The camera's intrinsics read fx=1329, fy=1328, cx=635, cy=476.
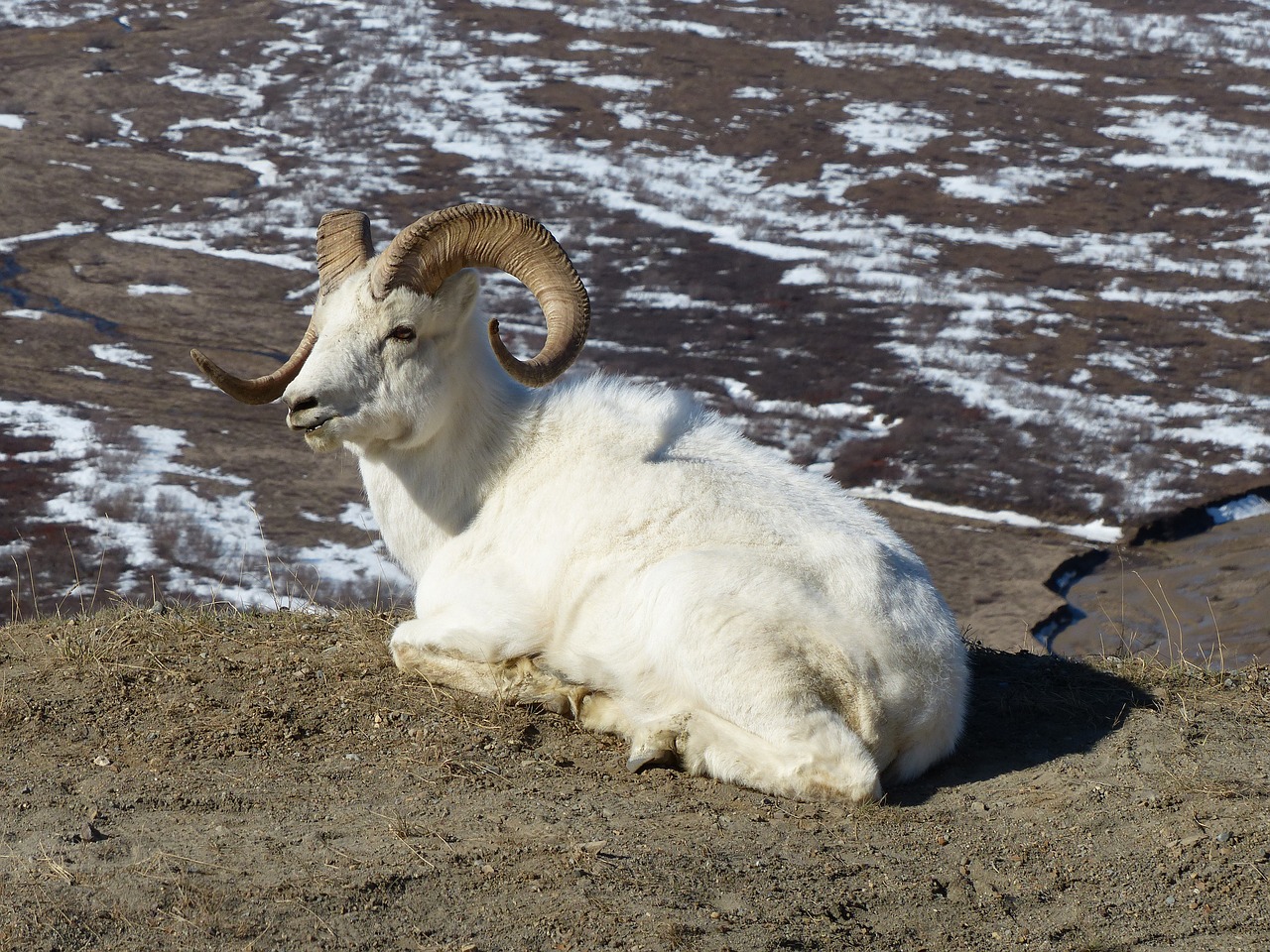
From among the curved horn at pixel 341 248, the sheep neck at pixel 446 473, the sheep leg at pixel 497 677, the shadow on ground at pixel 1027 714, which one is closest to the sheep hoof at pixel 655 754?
the sheep leg at pixel 497 677

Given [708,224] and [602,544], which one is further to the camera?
[708,224]

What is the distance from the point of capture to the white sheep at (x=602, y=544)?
6.13 metres

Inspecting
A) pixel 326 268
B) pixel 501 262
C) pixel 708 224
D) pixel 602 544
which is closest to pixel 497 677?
pixel 602 544

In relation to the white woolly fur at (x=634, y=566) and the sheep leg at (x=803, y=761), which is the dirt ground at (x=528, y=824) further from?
the white woolly fur at (x=634, y=566)

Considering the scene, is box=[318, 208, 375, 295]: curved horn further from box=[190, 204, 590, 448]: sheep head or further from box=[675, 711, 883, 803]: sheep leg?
box=[675, 711, 883, 803]: sheep leg

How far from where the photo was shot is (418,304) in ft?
23.7

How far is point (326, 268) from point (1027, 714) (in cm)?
473

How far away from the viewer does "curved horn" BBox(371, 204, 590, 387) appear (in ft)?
23.5

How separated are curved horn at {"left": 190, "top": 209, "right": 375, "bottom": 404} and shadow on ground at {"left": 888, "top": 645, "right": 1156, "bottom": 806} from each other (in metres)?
4.18

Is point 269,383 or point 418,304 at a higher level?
point 418,304

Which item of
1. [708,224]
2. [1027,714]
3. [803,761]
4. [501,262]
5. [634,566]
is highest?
[501,262]

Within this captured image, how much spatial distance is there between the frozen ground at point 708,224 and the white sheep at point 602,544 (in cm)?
1086

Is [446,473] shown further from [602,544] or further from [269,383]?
[269,383]

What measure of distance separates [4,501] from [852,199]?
107 feet
